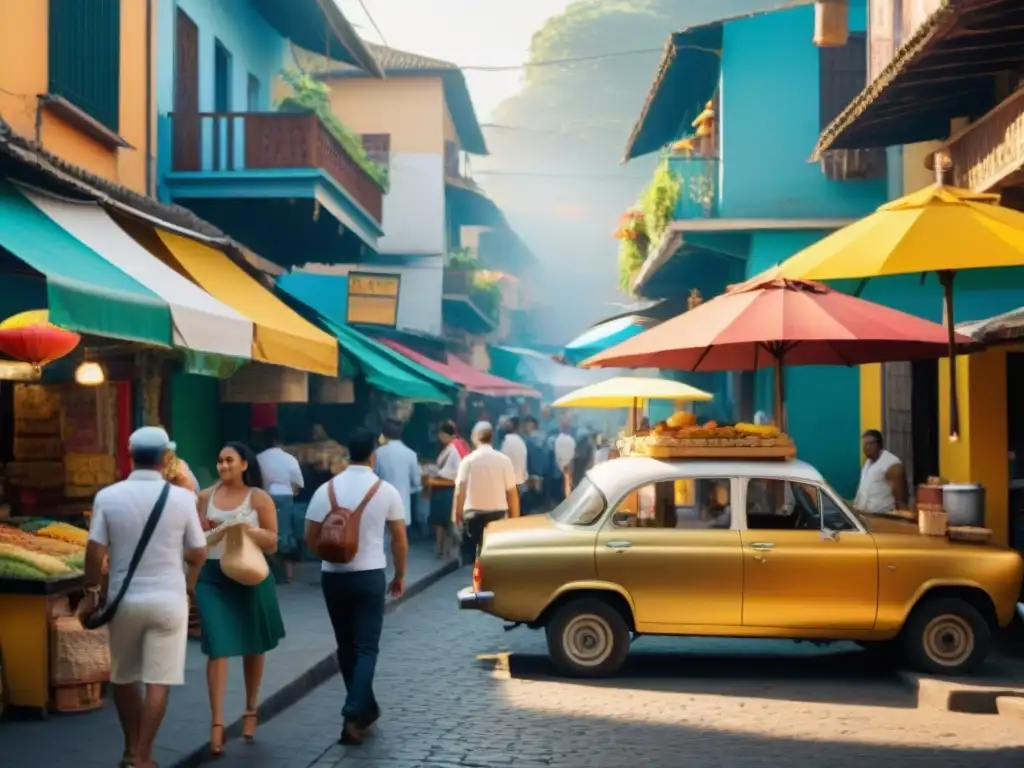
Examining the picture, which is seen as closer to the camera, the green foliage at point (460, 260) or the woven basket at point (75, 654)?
the woven basket at point (75, 654)

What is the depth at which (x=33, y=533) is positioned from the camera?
9922 mm

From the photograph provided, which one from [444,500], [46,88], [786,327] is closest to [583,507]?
[786,327]

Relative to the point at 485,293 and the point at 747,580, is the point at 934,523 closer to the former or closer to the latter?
the point at 747,580

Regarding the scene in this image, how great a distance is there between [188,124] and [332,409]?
9.20 meters

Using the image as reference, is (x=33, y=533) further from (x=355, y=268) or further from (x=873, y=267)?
(x=355, y=268)

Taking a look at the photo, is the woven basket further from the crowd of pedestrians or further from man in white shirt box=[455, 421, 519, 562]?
man in white shirt box=[455, 421, 519, 562]

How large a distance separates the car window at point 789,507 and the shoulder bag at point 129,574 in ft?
16.2

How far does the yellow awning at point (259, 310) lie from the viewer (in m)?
12.2

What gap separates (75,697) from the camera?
27.5ft

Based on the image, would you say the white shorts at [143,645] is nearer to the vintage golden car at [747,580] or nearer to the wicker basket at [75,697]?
the wicker basket at [75,697]

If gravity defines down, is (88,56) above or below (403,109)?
below

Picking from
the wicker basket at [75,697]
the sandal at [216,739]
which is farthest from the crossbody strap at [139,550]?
the wicker basket at [75,697]

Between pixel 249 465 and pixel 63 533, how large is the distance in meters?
2.65

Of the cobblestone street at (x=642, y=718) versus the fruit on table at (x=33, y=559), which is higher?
the fruit on table at (x=33, y=559)
